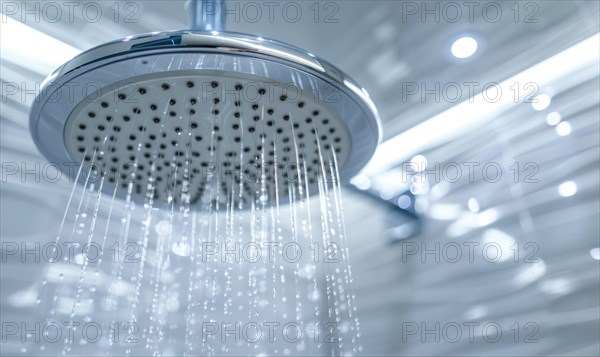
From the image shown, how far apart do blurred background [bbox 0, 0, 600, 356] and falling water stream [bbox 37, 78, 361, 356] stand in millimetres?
65

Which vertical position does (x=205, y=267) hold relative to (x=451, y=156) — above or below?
below

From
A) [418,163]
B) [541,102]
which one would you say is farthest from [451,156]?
[541,102]

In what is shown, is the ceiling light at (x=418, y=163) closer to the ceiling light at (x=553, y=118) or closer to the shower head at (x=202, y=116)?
the ceiling light at (x=553, y=118)

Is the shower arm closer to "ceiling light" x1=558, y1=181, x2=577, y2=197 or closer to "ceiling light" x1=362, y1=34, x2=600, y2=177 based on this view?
"ceiling light" x1=362, y1=34, x2=600, y2=177

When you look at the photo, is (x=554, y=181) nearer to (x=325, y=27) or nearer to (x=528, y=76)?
(x=528, y=76)

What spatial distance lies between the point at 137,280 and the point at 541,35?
0.86m

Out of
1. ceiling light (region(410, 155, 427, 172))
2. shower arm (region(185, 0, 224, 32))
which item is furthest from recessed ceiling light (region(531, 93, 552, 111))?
shower arm (region(185, 0, 224, 32))

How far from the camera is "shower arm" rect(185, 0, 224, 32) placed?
2.37ft

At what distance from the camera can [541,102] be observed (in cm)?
96

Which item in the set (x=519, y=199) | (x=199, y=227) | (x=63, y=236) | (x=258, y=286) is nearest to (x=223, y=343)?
(x=258, y=286)

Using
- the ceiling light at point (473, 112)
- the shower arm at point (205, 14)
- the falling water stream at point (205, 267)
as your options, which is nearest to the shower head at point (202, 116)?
the falling water stream at point (205, 267)

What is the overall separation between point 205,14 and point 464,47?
1.67ft

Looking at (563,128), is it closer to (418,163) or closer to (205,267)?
(418,163)

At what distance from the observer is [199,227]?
1188mm
